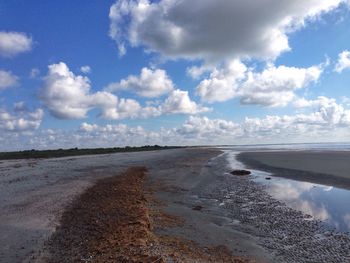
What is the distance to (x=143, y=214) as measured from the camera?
12.5 metres

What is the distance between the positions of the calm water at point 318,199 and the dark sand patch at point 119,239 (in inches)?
205

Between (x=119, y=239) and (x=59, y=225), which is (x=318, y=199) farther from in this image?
(x=59, y=225)

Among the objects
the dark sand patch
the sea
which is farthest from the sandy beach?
the sea

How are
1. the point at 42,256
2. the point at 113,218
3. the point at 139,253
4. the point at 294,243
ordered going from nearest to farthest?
the point at 139,253, the point at 42,256, the point at 294,243, the point at 113,218

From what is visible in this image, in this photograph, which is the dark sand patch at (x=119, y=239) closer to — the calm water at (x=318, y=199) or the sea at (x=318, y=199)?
the sea at (x=318, y=199)

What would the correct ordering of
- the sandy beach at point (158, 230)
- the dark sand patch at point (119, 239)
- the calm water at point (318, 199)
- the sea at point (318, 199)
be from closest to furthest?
the dark sand patch at point (119, 239) → the sandy beach at point (158, 230) → the sea at point (318, 199) → the calm water at point (318, 199)

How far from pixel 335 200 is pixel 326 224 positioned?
199 inches

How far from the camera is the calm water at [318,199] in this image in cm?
1293

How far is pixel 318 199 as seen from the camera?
17125mm

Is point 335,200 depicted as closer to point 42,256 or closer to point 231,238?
point 231,238

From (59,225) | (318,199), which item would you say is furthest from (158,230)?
(318,199)

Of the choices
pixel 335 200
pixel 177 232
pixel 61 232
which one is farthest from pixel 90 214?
pixel 335 200

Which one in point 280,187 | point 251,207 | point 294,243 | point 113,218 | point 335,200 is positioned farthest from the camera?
point 280,187

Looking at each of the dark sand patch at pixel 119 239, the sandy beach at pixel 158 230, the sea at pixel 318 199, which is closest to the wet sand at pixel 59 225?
the sandy beach at pixel 158 230
